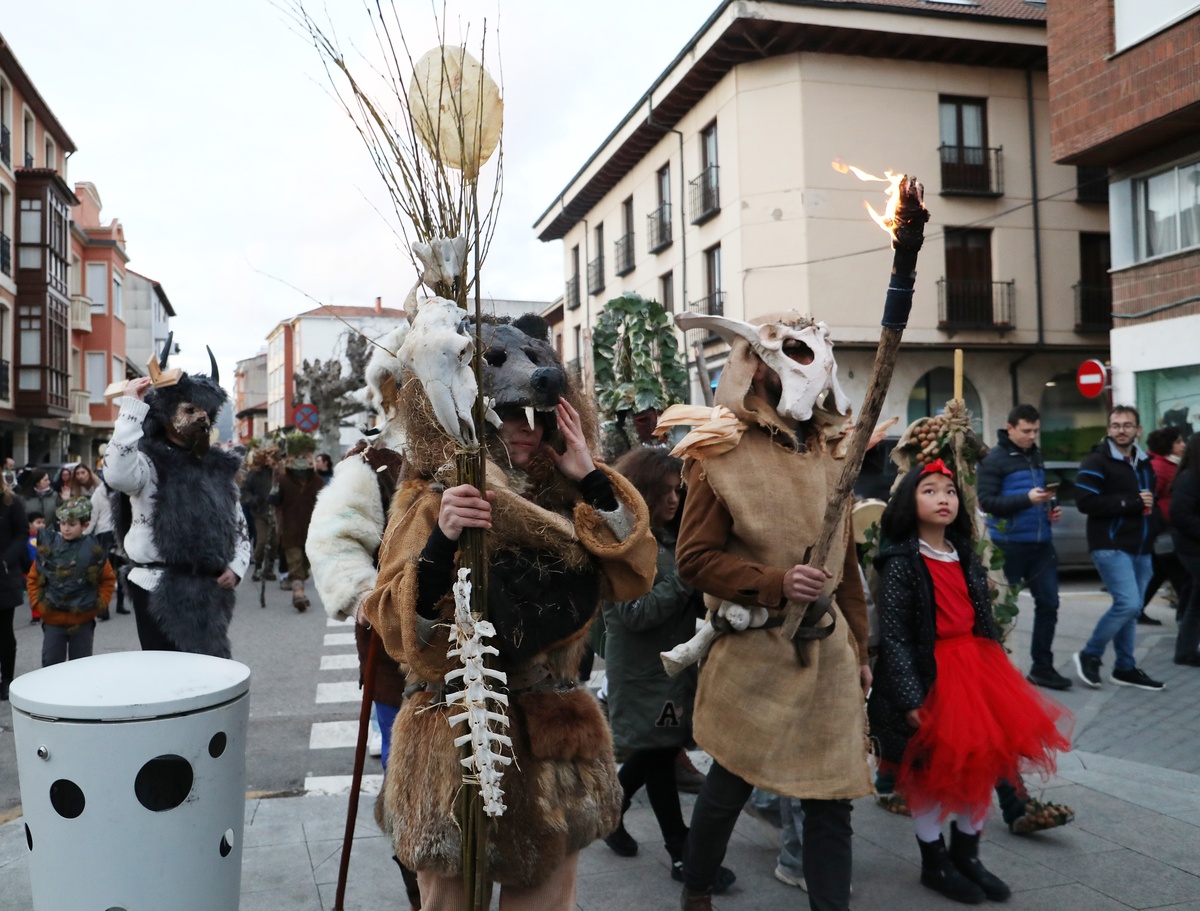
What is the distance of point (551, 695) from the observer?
2.62 m

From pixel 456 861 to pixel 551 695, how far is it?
0.45 m

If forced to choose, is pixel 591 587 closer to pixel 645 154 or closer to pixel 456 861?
pixel 456 861

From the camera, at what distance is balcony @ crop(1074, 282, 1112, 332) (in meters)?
21.9

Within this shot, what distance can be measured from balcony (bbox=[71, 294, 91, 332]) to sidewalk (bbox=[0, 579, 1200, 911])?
37.3 m

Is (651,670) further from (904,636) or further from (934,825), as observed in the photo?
(934,825)

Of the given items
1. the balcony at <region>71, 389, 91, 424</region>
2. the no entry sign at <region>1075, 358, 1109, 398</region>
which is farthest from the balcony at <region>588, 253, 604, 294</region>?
the balcony at <region>71, 389, 91, 424</region>

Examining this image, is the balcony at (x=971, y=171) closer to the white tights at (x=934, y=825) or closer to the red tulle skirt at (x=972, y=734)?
the red tulle skirt at (x=972, y=734)

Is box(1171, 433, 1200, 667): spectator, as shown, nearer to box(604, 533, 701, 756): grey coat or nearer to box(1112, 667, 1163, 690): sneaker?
box(1112, 667, 1163, 690): sneaker

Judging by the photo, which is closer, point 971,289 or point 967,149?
point 967,149

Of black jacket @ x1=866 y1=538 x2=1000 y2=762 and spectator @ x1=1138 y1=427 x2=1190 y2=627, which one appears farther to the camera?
spectator @ x1=1138 y1=427 x2=1190 y2=627

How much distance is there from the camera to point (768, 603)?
319 cm

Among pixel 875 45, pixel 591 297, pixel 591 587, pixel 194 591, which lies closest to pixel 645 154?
pixel 591 297

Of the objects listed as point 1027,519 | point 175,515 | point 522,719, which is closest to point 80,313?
point 175,515

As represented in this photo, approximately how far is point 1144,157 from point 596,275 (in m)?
17.5
